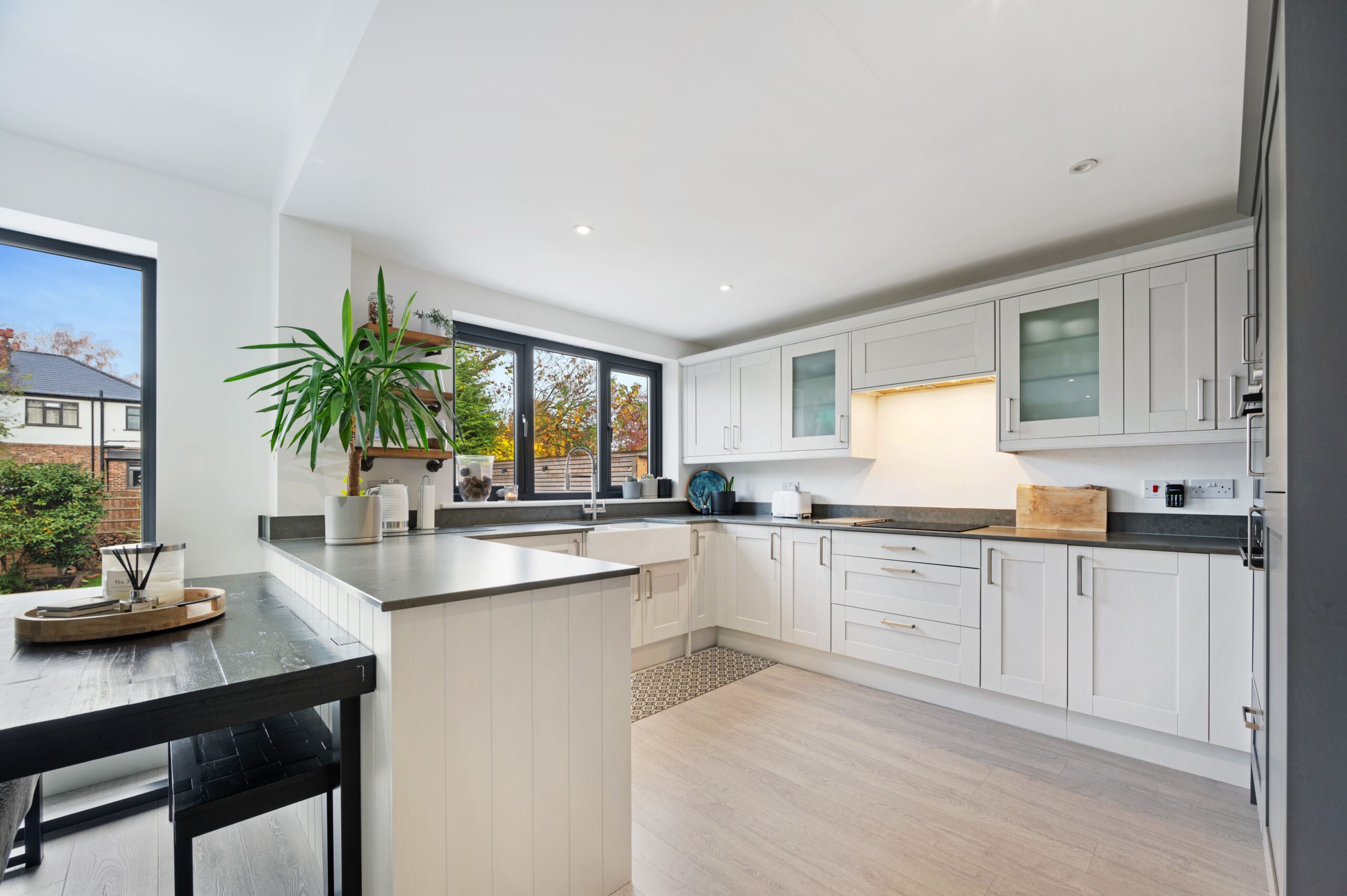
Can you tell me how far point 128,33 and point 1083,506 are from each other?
13.6ft

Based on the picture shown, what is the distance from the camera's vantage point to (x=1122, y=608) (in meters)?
2.38

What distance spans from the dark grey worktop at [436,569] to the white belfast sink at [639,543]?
42.0 inches

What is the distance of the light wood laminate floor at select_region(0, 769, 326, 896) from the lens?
1.65 metres

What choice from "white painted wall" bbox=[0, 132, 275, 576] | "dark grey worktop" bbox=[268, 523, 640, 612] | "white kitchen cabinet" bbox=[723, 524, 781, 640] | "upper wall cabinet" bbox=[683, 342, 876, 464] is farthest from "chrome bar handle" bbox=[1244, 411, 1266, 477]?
"white painted wall" bbox=[0, 132, 275, 576]

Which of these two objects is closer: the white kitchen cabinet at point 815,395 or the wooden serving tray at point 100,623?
the wooden serving tray at point 100,623

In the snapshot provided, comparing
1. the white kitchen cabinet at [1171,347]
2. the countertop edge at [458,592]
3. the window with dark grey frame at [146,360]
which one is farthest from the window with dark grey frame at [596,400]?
the white kitchen cabinet at [1171,347]

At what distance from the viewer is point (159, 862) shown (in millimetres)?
1777

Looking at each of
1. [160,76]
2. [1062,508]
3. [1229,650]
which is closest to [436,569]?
[160,76]

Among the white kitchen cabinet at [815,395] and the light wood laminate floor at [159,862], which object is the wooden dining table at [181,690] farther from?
the white kitchen cabinet at [815,395]

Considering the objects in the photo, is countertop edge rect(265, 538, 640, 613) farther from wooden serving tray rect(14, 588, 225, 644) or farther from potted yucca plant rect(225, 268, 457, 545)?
potted yucca plant rect(225, 268, 457, 545)

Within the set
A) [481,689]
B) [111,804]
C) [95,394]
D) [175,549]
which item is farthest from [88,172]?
[481,689]

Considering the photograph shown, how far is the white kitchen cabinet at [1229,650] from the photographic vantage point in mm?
2111

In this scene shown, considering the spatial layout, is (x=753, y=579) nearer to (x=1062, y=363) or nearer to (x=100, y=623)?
(x=1062, y=363)
